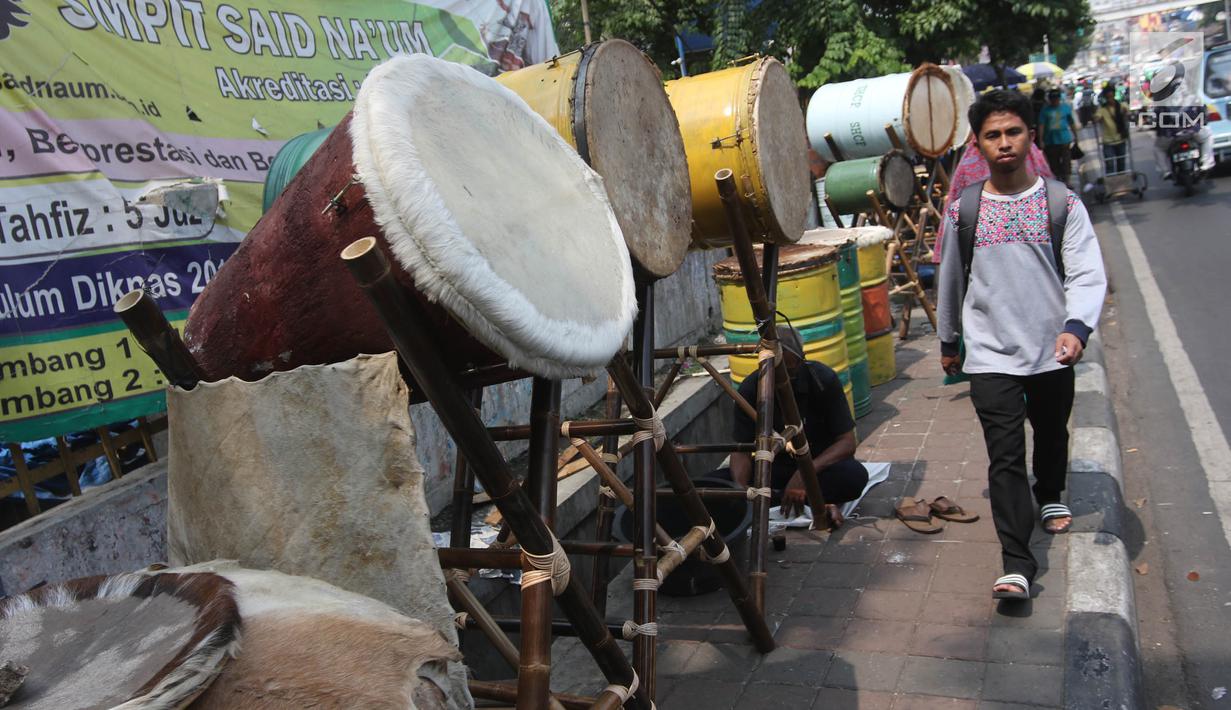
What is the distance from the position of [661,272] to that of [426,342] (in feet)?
4.49

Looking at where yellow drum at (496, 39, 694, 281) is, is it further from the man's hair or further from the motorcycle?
the motorcycle

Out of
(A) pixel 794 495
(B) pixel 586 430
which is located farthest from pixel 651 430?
(A) pixel 794 495

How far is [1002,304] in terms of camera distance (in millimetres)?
3625

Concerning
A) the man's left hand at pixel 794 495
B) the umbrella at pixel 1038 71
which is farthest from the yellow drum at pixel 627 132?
the umbrella at pixel 1038 71

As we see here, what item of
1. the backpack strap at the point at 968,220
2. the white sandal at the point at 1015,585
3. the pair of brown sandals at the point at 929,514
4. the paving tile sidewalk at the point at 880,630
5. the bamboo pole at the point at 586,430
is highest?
the backpack strap at the point at 968,220

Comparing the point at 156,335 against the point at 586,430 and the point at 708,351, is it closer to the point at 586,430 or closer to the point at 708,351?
the point at 586,430

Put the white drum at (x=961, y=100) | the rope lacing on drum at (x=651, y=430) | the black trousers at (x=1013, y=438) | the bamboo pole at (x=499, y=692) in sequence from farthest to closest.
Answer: the white drum at (x=961, y=100)
the black trousers at (x=1013, y=438)
the rope lacing on drum at (x=651, y=430)
the bamboo pole at (x=499, y=692)

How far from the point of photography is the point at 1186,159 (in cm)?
1434

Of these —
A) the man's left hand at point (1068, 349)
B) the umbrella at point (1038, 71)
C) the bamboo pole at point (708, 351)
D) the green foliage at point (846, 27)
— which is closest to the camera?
the man's left hand at point (1068, 349)

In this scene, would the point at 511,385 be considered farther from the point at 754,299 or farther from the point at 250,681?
the point at 250,681

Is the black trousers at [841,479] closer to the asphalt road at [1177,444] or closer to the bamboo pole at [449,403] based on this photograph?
the asphalt road at [1177,444]

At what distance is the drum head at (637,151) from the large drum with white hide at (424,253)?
728 millimetres

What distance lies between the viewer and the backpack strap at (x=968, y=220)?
146 inches

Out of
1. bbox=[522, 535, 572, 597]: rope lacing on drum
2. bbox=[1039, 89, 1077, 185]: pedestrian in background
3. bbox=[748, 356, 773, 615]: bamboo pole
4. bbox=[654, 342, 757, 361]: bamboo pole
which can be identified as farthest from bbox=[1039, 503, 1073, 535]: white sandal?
bbox=[1039, 89, 1077, 185]: pedestrian in background
